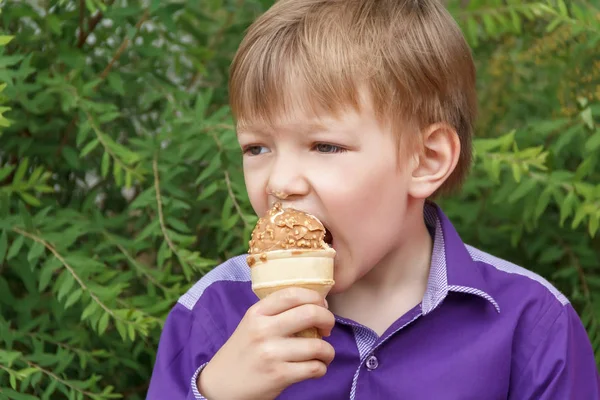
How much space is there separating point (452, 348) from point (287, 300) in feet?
1.48

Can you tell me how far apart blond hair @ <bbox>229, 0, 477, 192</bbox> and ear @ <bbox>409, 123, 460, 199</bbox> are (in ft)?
0.10

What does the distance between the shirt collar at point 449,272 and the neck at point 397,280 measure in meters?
0.05

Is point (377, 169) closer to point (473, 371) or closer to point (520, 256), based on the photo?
point (473, 371)

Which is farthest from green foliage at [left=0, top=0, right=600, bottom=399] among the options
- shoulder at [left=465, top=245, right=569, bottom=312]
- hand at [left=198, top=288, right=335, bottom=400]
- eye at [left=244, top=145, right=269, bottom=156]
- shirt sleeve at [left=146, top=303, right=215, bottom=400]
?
hand at [left=198, top=288, right=335, bottom=400]

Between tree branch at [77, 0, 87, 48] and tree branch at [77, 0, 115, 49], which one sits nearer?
tree branch at [77, 0, 87, 48]

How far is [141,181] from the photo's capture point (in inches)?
109

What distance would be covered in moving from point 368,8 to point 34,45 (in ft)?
3.99

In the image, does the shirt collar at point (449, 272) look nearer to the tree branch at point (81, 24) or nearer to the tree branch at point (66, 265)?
the tree branch at point (66, 265)

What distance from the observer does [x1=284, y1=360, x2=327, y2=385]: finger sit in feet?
6.19

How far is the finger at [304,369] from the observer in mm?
1886

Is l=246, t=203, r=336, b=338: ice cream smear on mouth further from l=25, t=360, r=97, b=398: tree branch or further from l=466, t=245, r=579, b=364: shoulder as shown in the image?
l=25, t=360, r=97, b=398: tree branch

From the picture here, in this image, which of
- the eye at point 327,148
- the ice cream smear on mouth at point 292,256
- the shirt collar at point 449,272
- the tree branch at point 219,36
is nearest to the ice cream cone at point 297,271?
the ice cream smear on mouth at point 292,256

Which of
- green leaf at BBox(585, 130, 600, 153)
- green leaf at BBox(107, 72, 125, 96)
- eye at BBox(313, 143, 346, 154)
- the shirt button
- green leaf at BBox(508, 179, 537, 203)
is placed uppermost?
eye at BBox(313, 143, 346, 154)

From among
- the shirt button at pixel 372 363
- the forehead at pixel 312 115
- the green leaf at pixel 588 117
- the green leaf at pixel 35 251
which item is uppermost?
the forehead at pixel 312 115
